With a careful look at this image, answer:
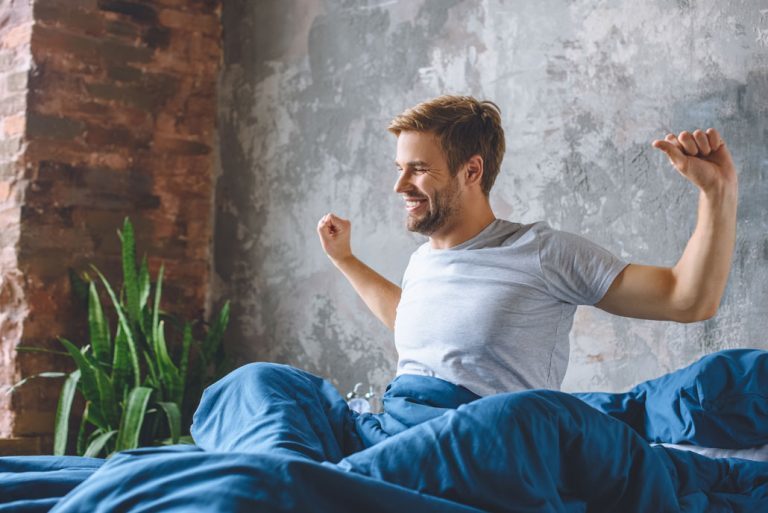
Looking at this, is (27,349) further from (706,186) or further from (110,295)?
(706,186)

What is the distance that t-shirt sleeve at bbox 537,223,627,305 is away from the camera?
210 centimetres

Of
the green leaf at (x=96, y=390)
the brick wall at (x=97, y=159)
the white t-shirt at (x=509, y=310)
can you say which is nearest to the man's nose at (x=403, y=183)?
the white t-shirt at (x=509, y=310)

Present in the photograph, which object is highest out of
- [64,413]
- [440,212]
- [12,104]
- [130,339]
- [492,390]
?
[12,104]

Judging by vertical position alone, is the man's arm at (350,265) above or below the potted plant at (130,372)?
above

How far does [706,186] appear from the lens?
6.31 feet

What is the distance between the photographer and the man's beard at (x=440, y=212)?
7.74 feet

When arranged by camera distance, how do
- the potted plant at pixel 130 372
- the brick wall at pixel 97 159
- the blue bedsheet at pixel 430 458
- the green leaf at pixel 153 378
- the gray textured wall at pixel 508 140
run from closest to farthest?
the blue bedsheet at pixel 430 458 → the gray textured wall at pixel 508 140 → the potted plant at pixel 130 372 → the green leaf at pixel 153 378 → the brick wall at pixel 97 159

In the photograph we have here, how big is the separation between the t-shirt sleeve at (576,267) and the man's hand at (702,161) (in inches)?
10.9

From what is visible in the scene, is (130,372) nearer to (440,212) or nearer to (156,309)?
(156,309)

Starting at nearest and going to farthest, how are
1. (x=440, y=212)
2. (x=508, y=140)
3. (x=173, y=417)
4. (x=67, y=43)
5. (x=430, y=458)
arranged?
1. (x=430, y=458)
2. (x=440, y=212)
3. (x=508, y=140)
4. (x=173, y=417)
5. (x=67, y=43)

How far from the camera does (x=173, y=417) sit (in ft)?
11.5

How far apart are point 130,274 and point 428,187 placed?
195 centimetres

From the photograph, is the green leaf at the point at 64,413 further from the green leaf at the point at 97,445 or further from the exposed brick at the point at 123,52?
the exposed brick at the point at 123,52

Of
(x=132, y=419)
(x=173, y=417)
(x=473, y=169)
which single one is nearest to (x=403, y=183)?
(x=473, y=169)
